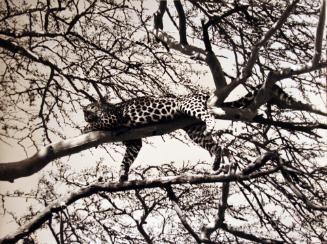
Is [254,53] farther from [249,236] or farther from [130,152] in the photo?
[130,152]

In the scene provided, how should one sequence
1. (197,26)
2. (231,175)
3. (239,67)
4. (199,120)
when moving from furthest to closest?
(197,26) → (239,67) → (199,120) → (231,175)

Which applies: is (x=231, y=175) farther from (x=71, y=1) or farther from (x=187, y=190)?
(x=71, y=1)

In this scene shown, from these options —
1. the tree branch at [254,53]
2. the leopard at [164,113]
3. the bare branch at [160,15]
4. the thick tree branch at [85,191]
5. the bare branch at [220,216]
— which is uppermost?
the bare branch at [160,15]

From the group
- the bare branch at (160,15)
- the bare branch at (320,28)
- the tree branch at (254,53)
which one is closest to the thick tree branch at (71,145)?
the tree branch at (254,53)

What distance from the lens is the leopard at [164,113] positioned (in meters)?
2.55

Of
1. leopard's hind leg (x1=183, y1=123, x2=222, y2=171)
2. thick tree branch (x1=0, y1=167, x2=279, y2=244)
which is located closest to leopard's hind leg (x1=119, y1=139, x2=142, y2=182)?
leopard's hind leg (x1=183, y1=123, x2=222, y2=171)

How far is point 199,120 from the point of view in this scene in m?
2.61

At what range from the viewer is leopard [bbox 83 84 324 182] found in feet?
8.36

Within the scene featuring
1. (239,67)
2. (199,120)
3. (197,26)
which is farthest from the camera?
(197,26)

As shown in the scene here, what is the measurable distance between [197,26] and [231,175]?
126cm

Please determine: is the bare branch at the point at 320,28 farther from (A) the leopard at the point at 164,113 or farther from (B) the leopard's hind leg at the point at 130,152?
(B) the leopard's hind leg at the point at 130,152

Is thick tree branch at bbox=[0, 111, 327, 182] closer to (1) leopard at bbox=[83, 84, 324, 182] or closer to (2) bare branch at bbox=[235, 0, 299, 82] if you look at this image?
(1) leopard at bbox=[83, 84, 324, 182]

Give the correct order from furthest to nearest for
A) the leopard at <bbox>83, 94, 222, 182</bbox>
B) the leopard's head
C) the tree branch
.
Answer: the leopard's head < the leopard at <bbox>83, 94, 222, 182</bbox> < the tree branch

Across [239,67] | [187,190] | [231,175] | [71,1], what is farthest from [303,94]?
[71,1]
